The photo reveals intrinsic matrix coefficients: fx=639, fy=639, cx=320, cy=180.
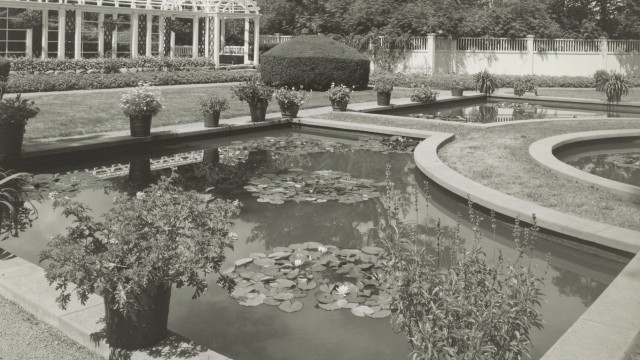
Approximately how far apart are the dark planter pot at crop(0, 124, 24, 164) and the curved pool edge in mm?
6068

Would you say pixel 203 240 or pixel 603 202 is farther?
pixel 603 202

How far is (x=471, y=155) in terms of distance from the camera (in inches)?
439

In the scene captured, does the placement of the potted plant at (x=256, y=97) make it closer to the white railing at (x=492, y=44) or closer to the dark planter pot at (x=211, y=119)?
the dark planter pot at (x=211, y=119)

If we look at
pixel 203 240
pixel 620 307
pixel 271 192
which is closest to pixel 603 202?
pixel 620 307

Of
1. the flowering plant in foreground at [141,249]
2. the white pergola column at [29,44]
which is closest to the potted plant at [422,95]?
the white pergola column at [29,44]

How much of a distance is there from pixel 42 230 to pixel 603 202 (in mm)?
6399

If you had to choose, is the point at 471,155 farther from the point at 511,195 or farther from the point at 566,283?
the point at 566,283

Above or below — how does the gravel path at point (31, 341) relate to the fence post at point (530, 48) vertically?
below

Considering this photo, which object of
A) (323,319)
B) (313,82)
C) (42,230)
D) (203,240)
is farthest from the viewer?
(313,82)

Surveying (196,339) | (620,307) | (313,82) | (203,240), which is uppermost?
(313,82)

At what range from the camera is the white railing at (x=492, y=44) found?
Answer: 3203cm

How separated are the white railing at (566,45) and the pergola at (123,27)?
14.0m

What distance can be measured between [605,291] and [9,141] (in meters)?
8.26

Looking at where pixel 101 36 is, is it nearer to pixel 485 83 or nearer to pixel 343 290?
pixel 485 83
